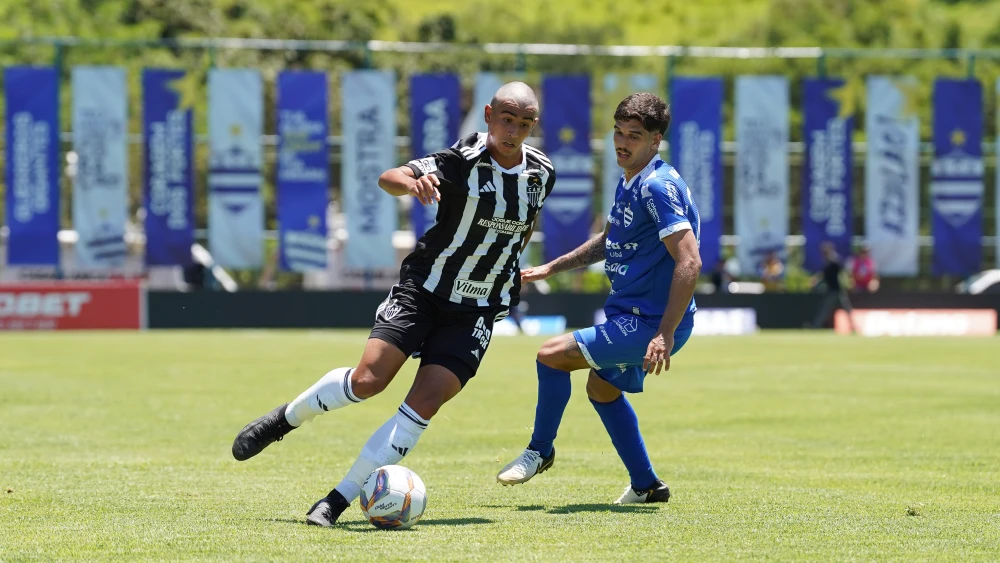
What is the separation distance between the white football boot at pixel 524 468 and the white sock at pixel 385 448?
765 millimetres

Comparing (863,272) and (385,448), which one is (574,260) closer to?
(385,448)

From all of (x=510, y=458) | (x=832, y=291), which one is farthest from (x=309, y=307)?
(x=510, y=458)

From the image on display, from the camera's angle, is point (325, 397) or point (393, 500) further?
point (325, 397)

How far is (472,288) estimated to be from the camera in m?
7.41

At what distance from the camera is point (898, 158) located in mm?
37062

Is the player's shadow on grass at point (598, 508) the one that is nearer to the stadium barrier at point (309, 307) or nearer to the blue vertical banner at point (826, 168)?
the stadium barrier at point (309, 307)

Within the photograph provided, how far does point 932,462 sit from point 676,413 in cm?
426

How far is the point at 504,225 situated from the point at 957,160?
1263 inches

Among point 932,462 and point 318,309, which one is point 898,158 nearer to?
point 318,309

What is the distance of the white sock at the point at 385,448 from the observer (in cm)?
696

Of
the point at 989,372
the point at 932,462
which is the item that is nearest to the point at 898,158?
the point at 989,372

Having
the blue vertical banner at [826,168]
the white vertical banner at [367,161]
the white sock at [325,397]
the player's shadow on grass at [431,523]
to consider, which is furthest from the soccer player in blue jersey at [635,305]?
the blue vertical banner at [826,168]

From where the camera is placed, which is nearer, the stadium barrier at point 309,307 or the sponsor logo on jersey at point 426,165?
the sponsor logo on jersey at point 426,165

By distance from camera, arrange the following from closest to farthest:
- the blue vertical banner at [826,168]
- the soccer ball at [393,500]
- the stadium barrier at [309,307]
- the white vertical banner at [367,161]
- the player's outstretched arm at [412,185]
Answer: the player's outstretched arm at [412,185], the soccer ball at [393,500], the stadium barrier at [309,307], the white vertical banner at [367,161], the blue vertical banner at [826,168]
